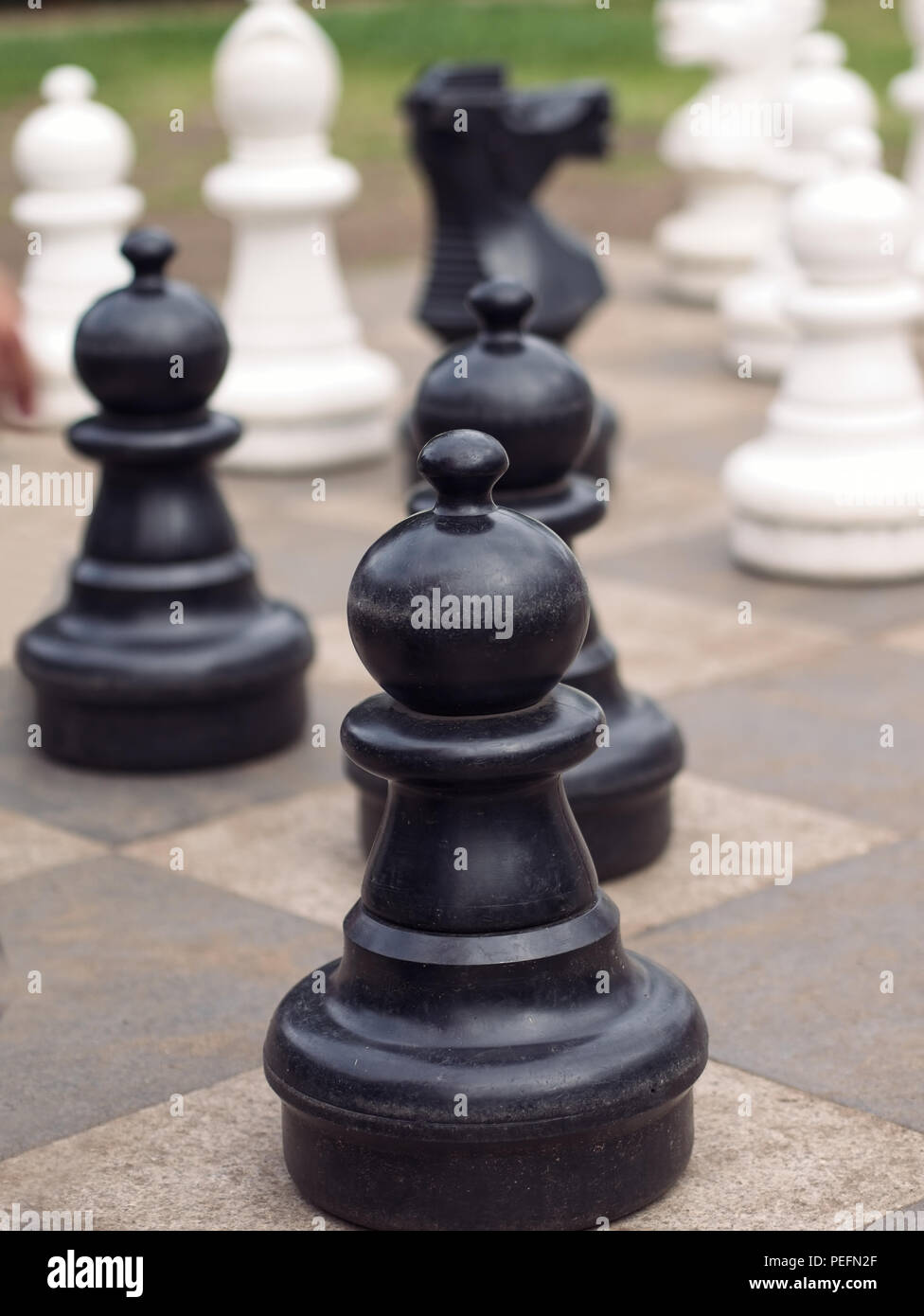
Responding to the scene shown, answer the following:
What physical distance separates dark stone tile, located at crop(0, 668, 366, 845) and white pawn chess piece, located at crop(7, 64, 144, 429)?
3138mm

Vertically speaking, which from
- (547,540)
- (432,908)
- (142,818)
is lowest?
(142,818)

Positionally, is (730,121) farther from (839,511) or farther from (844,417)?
(839,511)

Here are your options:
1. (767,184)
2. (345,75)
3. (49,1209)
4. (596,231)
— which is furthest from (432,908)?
(345,75)

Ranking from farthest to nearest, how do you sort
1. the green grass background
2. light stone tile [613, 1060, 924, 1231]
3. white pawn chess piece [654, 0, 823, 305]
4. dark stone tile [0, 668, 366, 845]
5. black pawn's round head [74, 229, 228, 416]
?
1. the green grass background
2. white pawn chess piece [654, 0, 823, 305]
3. black pawn's round head [74, 229, 228, 416]
4. dark stone tile [0, 668, 366, 845]
5. light stone tile [613, 1060, 924, 1231]

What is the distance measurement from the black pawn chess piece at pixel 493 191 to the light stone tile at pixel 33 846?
3.08 m

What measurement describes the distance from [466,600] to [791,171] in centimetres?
554

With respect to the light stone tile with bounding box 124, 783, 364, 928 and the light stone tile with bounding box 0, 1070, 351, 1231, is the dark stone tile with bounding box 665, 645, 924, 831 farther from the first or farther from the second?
the light stone tile with bounding box 0, 1070, 351, 1231

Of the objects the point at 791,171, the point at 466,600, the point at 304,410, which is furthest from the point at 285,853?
the point at 791,171

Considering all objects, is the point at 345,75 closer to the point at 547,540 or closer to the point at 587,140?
the point at 587,140

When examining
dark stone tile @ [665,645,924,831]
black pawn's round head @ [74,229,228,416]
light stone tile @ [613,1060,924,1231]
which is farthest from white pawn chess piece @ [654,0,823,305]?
light stone tile @ [613,1060,924,1231]

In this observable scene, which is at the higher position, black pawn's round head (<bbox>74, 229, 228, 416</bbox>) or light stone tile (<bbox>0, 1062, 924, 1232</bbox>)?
black pawn's round head (<bbox>74, 229, 228, 416</bbox>)

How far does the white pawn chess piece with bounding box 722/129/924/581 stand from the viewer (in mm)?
5879

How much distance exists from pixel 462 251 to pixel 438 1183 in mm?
4798

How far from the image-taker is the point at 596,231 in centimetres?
1206
